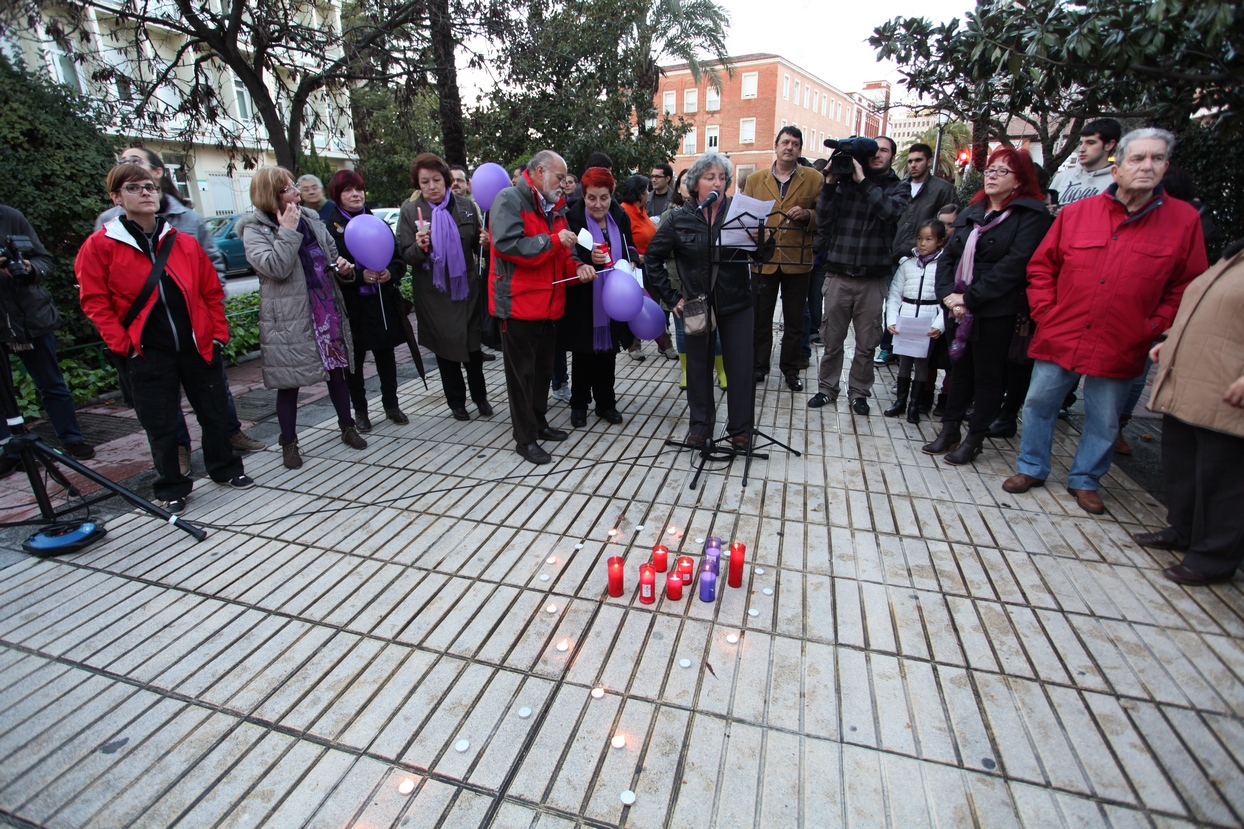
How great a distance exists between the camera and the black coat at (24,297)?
12.9 feet

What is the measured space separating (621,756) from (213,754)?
4.29 ft

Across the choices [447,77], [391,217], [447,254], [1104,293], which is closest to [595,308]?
[447,254]

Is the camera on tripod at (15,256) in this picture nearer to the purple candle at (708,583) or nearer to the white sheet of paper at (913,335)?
the purple candle at (708,583)

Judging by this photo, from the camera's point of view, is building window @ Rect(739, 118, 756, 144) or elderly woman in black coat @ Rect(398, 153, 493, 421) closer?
elderly woman in black coat @ Rect(398, 153, 493, 421)

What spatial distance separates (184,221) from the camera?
400 centimetres

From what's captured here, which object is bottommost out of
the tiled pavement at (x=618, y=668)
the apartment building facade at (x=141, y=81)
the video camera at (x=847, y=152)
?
the tiled pavement at (x=618, y=668)

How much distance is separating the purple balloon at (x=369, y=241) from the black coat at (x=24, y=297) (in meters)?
2.00

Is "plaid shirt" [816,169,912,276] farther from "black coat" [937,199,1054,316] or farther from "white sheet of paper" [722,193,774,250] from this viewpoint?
"white sheet of paper" [722,193,774,250]

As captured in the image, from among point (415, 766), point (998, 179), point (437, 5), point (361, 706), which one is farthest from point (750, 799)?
point (437, 5)

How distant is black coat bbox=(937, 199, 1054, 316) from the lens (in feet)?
11.7

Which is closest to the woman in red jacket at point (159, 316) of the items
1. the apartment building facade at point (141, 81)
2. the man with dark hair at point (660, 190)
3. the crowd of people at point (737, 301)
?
the crowd of people at point (737, 301)

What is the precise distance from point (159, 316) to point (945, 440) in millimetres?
4902

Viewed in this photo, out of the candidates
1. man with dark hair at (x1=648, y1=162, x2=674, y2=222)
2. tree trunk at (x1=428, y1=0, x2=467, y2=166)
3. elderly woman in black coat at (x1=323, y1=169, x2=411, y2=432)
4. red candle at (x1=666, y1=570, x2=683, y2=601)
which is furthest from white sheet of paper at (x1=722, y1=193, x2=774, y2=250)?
tree trunk at (x1=428, y1=0, x2=467, y2=166)

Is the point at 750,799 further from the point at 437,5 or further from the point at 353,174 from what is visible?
the point at 437,5
